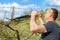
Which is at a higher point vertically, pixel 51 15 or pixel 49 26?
pixel 51 15

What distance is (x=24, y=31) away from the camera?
818 centimetres

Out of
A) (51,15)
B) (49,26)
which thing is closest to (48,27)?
(49,26)

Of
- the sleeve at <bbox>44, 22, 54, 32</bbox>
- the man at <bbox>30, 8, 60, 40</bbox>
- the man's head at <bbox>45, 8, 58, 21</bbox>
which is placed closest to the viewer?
the man at <bbox>30, 8, 60, 40</bbox>

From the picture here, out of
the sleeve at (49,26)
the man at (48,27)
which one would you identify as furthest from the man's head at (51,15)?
the sleeve at (49,26)

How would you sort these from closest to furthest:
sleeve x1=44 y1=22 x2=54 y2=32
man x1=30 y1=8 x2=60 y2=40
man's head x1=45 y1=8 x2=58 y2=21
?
man x1=30 y1=8 x2=60 y2=40
sleeve x1=44 y1=22 x2=54 y2=32
man's head x1=45 y1=8 x2=58 y2=21

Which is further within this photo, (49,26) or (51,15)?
(51,15)

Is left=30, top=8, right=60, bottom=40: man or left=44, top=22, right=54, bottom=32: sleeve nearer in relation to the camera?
left=30, top=8, right=60, bottom=40: man

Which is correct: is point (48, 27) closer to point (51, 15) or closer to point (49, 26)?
point (49, 26)

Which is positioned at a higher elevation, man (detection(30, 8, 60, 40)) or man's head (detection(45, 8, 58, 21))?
man's head (detection(45, 8, 58, 21))

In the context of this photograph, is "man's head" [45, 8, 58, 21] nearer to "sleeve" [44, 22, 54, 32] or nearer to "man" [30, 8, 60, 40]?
"man" [30, 8, 60, 40]

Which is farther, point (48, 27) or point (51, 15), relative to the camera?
point (51, 15)

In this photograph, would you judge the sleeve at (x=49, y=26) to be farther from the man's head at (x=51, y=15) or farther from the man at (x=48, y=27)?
the man's head at (x=51, y=15)

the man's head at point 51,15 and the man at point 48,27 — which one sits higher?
the man's head at point 51,15

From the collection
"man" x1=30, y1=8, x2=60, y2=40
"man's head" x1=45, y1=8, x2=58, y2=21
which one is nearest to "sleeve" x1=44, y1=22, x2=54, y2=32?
"man" x1=30, y1=8, x2=60, y2=40
